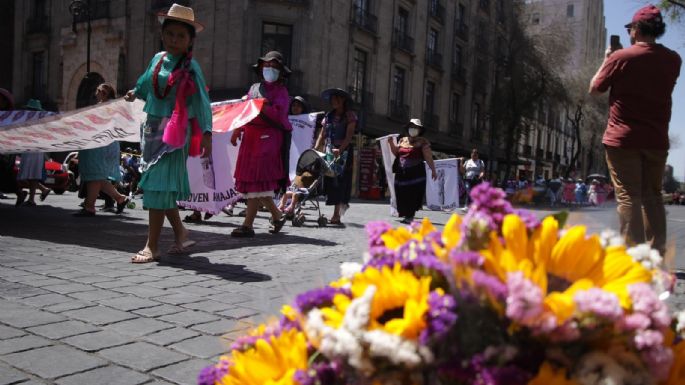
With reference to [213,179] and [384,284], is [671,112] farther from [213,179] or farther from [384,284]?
[213,179]

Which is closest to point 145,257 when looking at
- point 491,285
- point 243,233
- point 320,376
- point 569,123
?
point 243,233

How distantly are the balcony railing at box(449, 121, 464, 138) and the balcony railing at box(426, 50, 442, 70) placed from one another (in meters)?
4.22

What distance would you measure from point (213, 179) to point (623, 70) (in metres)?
4.76

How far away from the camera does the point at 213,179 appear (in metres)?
7.24

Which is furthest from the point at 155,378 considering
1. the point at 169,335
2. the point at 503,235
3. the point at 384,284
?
the point at 503,235

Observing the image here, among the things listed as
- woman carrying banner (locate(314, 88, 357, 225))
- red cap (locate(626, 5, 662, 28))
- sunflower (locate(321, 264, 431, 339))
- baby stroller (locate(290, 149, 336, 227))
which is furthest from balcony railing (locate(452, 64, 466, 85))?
sunflower (locate(321, 264, 431, 339))

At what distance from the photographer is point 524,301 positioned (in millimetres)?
782

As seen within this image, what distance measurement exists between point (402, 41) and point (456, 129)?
9127 millimetres

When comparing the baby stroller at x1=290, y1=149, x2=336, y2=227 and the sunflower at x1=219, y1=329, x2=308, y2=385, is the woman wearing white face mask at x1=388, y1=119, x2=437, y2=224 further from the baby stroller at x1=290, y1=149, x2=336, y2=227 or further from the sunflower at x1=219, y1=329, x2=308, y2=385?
the sunflower at x1=219, y1=329, x2=308, y2=385

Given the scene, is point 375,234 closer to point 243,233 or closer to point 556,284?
point 556,284

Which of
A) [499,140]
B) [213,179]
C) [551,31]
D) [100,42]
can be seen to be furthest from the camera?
[499,140]

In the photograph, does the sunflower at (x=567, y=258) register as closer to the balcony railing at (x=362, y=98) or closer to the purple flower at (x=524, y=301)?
the purple flower at (x=524, y=301)

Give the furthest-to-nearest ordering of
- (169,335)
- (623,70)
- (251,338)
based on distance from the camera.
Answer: (623,70), (169,335), (251,338)

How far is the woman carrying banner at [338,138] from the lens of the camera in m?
7.89
